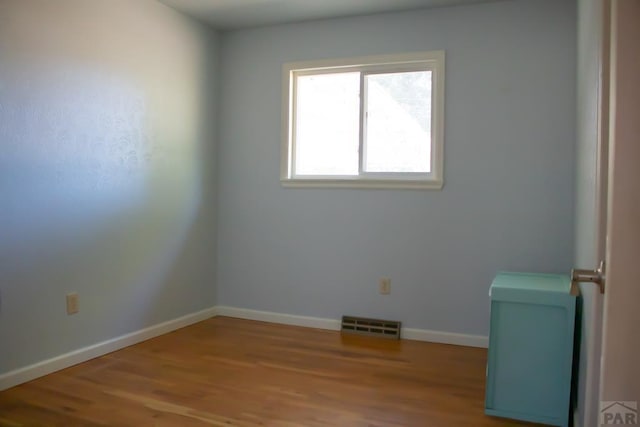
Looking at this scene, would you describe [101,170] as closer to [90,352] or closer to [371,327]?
[90,352]

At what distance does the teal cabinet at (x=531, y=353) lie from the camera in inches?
83.6

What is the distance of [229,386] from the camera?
8.27 ft

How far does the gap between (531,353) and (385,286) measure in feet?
4.72

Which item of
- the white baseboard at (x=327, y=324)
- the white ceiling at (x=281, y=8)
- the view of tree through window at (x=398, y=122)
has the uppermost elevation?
the white ceiling at (x=281, y=8)

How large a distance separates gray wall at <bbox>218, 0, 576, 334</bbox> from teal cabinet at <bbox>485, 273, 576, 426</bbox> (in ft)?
3.45

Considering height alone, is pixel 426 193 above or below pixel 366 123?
below

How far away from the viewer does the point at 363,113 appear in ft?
11.9

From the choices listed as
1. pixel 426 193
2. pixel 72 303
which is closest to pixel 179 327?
pixel 72 303

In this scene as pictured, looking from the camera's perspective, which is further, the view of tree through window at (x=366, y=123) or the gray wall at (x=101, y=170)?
the view of tree through window at (x=366, y=123)

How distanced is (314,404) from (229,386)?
1.62 feet

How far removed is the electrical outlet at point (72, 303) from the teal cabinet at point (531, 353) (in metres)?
2.30

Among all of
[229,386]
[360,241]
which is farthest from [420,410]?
[360,241]

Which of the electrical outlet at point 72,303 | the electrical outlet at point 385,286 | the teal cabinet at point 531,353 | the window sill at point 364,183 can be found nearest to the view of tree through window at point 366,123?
the window sill at point 364,183

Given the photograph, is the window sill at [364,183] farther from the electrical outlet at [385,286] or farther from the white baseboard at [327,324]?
the white baseboard at [327,324]
